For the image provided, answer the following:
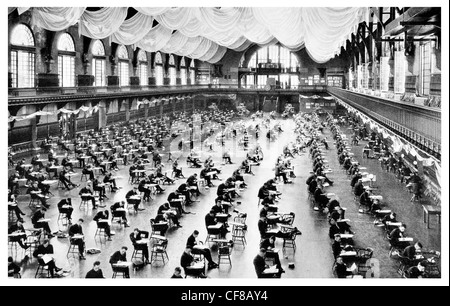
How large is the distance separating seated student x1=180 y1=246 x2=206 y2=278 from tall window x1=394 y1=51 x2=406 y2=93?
62.4ft

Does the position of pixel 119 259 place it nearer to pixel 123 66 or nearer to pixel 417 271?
pixel 417 271

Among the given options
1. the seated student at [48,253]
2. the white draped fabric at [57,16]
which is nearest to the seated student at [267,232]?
the seated student at [48,253]

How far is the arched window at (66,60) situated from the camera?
116 ft

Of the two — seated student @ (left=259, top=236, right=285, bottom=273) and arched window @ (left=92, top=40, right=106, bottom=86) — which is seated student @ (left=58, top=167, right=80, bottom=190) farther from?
arched window @ (left=92, top=40, right=106, bottom=86)

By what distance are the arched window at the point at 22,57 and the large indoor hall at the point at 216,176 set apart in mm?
105

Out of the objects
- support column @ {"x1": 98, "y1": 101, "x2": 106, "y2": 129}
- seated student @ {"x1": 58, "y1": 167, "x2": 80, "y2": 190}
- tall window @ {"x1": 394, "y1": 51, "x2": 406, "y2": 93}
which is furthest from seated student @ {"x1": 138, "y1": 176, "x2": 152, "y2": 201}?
support column @ {"x1": 98, "y1": 101, "x2": 106, "y2": 129}

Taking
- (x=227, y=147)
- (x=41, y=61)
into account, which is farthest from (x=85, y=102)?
(x=227, y=147)

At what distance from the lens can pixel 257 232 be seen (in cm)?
1691

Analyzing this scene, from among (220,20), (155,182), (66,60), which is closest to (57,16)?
(220,20)

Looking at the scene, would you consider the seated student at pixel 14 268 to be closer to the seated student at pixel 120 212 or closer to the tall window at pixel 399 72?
the seated student at pixel 120 212

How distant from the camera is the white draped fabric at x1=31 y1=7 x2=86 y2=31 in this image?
815 inches

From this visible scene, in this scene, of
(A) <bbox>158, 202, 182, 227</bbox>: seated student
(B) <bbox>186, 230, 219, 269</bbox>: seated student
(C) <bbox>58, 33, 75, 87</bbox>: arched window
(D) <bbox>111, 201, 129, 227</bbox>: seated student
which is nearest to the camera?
(B) <bbox>186, 230, 219, 269</bbox>: seated student

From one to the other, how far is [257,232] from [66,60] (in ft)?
78.9
